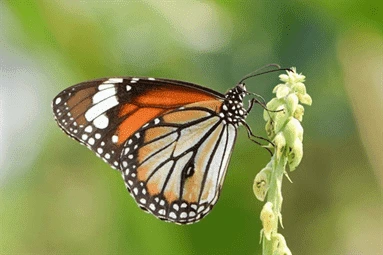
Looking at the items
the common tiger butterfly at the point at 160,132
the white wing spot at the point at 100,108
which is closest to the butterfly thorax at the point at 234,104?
the common tiger butterfly at the point at 160,132

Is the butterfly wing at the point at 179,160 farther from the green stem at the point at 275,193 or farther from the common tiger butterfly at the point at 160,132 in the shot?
the green stem at the point at 275,193

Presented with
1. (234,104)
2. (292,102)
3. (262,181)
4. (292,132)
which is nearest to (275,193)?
(262,181)

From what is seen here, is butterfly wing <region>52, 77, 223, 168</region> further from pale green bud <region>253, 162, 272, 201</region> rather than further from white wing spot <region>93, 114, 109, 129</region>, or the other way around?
pale green bud <region>253, 162, 272, 201</region>

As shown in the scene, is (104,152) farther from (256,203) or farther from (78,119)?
(256,203)

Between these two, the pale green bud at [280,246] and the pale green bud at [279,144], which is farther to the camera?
the pale green bud at [279,144]

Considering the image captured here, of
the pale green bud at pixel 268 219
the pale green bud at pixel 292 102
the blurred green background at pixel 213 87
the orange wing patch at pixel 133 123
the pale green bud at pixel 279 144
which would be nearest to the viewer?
the pale green bud at pixel 268 219

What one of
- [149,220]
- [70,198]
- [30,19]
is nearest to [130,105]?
[149,220]

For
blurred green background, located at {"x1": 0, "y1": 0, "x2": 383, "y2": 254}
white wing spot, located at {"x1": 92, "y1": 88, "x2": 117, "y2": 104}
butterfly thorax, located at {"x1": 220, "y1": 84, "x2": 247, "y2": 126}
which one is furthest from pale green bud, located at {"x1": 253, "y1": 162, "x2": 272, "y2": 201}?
blurred green background, located at {"x1": 0, "y1": 0, "x2": 383, "y2": 254}
